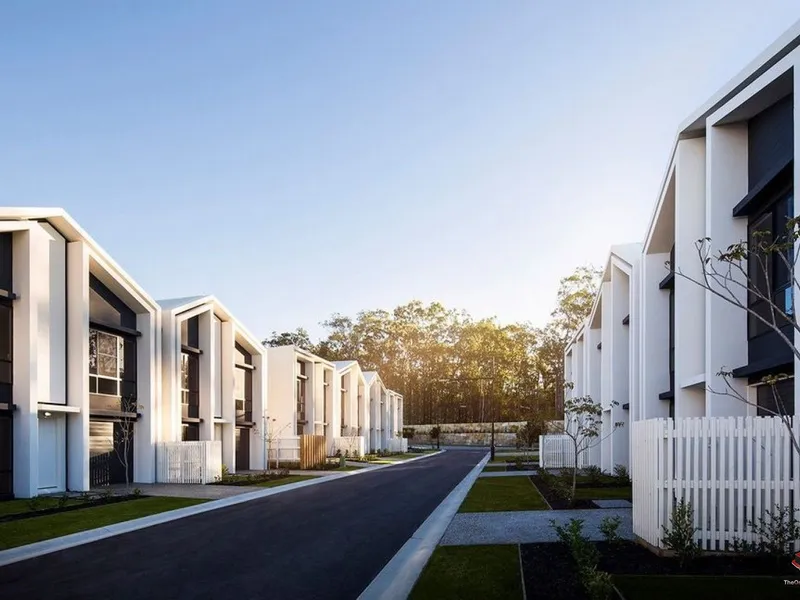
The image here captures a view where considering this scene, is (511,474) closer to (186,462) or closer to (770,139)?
(186,462)

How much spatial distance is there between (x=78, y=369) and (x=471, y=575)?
1810 cm

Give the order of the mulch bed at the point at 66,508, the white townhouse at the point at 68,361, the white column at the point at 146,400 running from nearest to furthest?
the mulch bed at the point at 66,508
the white townhouse at the point at 68,361
the white column at the point at 146,400

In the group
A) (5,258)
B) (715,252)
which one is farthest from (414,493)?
(5,258)

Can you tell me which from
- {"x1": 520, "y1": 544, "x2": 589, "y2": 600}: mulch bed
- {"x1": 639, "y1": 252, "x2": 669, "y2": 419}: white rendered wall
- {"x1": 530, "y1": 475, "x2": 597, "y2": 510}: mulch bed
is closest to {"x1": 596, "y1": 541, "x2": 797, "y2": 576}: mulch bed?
{"x1": 520, "y1": 544, "x2": 589, "y2": 600}: mulch bed

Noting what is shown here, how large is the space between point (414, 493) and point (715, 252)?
1237cm

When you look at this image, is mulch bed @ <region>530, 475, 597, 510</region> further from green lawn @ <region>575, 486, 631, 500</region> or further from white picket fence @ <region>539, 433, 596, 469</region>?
white picket fence @ <region>539, 433, 596, 469</region>

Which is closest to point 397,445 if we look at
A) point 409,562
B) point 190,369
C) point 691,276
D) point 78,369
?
point 190,369

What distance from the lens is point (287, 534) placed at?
1480cm

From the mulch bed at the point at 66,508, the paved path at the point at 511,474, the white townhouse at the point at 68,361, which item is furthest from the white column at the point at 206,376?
the paved path at the point at 511,474

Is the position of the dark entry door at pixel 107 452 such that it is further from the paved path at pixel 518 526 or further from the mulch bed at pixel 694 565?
the mulch bed at pixel 694 565

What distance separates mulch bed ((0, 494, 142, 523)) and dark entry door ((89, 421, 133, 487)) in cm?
470

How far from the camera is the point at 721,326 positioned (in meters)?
16.0

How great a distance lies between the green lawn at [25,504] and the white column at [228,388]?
14000mm

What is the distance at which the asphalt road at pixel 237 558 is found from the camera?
988 cm
